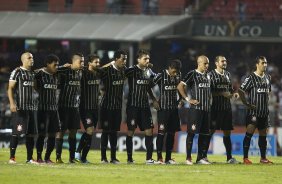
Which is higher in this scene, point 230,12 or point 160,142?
point 230,12

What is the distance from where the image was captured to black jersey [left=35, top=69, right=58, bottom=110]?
68.7ft

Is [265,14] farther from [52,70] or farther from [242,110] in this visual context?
[52,70]

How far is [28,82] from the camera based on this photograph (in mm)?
20641

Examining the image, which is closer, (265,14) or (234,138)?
(234,138)

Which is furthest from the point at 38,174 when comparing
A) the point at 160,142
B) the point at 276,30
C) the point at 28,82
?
the point at 276,30

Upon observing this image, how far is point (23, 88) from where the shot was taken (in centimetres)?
2066

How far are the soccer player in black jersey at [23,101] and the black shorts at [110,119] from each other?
1.72 metres

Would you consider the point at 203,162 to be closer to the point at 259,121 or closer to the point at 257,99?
the point at 259,121

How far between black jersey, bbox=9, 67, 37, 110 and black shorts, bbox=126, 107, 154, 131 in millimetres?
2324

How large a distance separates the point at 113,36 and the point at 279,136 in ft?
38.3

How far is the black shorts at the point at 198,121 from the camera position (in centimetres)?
2188

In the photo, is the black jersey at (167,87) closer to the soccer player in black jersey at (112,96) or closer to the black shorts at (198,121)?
the black shorts at (198,121)

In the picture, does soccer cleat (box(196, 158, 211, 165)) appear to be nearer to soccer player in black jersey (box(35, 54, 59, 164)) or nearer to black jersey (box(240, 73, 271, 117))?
black jersey (box(240, 73, 271, 117))

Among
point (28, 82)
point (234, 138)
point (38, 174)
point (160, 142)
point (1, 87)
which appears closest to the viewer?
point (38, 174)
